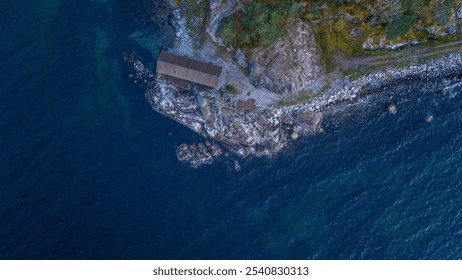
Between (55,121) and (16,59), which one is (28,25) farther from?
(55,121)

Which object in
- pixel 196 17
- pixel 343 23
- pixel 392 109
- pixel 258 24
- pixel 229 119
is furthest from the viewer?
pixel 196 17

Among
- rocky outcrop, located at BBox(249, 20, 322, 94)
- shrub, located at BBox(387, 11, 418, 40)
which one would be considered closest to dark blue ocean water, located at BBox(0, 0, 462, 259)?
rocky outcrop, located at BBox(249, 20, 322, 94)

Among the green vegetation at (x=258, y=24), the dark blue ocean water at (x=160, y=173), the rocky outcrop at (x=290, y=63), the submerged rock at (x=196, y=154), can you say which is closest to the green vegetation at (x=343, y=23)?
the green vegetation at (x=258, y=24)

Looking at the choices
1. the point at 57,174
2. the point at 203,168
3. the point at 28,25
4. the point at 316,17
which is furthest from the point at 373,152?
the point at 28,25

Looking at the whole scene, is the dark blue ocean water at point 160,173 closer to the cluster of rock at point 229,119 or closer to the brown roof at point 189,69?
the cluster of rock at point 229,119

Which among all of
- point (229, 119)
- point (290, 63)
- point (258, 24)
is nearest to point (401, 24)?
point (290, 63)

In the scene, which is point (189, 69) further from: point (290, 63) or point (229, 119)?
point (290, 63)
